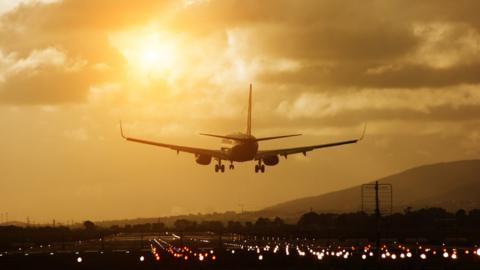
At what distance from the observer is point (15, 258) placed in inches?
4732

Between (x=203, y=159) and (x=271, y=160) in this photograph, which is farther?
(x=203, y=159)

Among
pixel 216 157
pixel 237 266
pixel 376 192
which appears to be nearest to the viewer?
pixel 237 266

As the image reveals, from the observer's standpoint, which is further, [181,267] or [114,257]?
[114,257]

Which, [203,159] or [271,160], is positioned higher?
[203,159]

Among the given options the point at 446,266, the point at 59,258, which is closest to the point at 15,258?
the point at 59,258

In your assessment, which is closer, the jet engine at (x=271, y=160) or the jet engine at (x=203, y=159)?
the jet engine at (x=271, y=160)

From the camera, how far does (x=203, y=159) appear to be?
13862cm

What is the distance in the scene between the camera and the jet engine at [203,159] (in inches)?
5433

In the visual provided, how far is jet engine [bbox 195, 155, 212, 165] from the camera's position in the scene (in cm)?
13800

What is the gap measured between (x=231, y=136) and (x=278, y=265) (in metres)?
33.4

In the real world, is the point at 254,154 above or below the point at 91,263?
above

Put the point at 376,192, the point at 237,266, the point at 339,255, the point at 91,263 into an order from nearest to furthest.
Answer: the point at 237,266, the point at 91,263, the point at 339,255, the point at 376,192

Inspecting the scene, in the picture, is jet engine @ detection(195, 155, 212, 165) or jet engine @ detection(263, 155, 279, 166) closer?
jet engine @ detection(263, 155, 279, 166)

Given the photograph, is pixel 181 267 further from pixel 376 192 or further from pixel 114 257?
pixel 376 192
